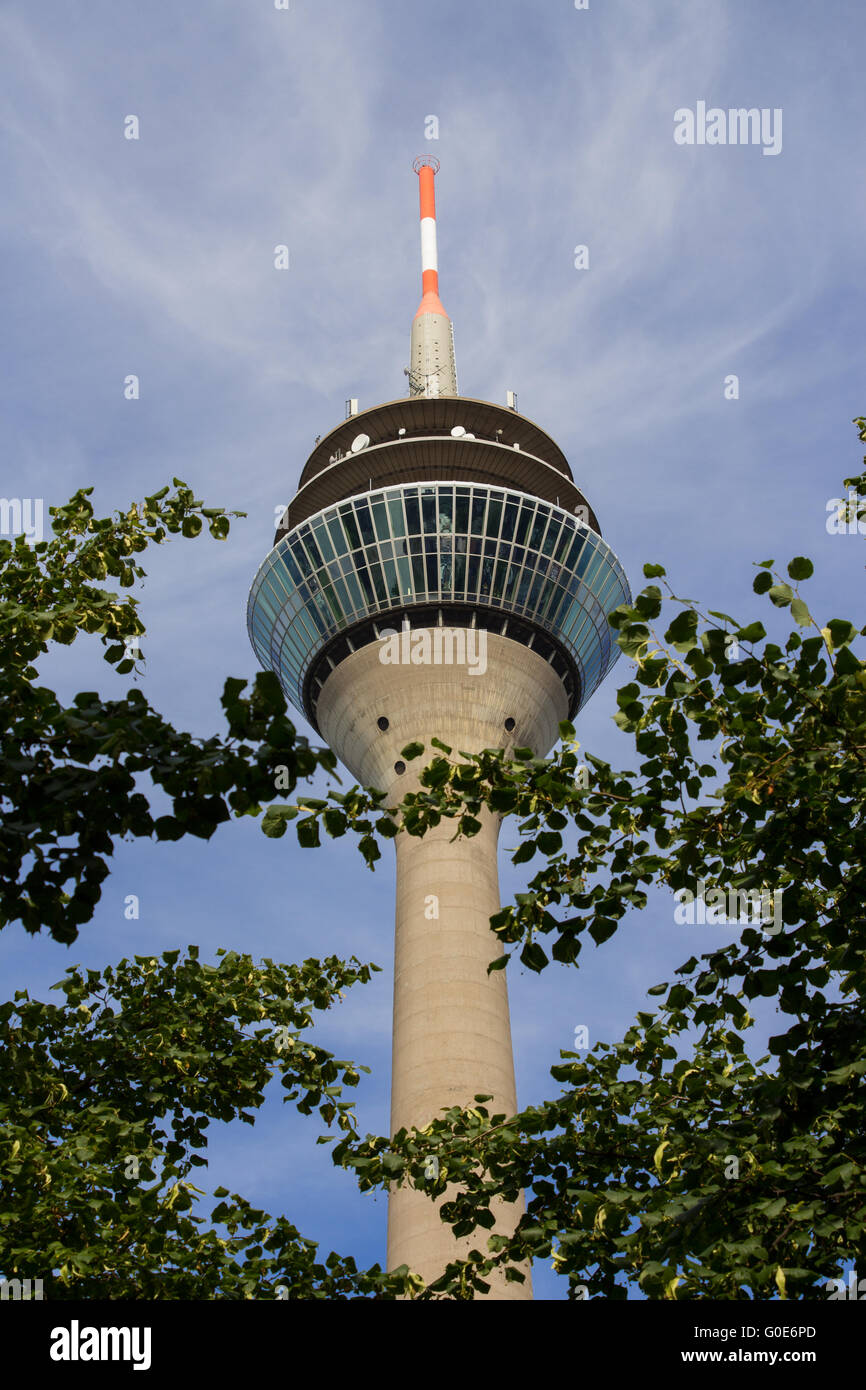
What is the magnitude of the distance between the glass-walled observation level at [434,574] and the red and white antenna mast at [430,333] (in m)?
11.0

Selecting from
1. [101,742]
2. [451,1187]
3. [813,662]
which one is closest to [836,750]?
[813,662]

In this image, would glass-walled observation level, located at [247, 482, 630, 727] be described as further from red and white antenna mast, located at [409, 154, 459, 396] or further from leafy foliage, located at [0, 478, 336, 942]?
leafy foliage, located at [0, 478, 336, 942]

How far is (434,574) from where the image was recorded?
5550cm

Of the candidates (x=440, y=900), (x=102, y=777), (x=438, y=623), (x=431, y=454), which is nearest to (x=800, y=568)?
(x=102, y=777)

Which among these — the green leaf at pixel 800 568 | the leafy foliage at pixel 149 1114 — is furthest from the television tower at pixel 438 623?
the green leaf at pixel 800 568

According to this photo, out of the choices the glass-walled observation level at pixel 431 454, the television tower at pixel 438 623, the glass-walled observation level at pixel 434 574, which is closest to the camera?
the television tower at pixel 438 623

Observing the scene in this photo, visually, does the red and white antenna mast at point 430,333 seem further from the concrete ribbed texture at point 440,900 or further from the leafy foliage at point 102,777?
the leafy foliage at point 102,777

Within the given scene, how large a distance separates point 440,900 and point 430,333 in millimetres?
33619

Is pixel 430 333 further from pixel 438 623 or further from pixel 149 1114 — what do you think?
pixel 149 1114

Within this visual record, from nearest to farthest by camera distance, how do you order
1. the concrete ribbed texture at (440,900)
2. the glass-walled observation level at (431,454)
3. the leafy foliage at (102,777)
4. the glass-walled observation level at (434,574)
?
the leafy foliage at (102,777), the concrete ribbed texture at (440,900), the glass-walled observation level at (434,574), the glass-walled observation level at (431,454)

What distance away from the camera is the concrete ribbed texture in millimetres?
43344

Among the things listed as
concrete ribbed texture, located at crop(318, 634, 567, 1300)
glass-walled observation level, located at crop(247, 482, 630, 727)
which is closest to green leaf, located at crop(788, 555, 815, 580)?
concrete ribbed texture, located at crop(318, 634, 567, 1300)

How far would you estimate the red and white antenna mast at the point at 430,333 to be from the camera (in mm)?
67000

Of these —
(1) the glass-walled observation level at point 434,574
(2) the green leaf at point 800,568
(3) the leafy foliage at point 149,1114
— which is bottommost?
(3) the leafy foliage at point 149,1114
